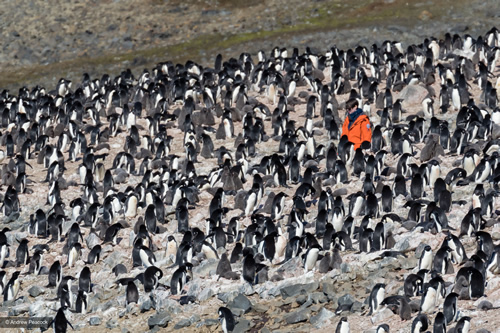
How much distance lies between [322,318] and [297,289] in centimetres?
98

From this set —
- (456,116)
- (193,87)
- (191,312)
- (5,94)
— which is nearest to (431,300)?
(191,312)

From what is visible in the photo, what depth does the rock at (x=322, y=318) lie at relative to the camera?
10648 millimetres

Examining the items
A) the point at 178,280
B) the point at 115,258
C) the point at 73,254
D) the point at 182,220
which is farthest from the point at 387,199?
the point at 73,254

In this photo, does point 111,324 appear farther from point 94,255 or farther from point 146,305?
point 94,255

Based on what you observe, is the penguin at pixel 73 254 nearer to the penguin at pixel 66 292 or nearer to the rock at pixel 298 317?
the penguin at pixel 66 292

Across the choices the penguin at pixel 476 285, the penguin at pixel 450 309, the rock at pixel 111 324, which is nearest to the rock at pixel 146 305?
the rock at pixel 111 324

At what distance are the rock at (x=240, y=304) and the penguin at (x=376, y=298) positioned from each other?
1.88 meters

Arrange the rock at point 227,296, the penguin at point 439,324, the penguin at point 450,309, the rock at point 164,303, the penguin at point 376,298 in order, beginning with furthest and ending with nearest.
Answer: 1. the rock at point 164,303
2. the rock at point 227,296
3. the penguin at point 376,298
4. the penguin at point 450,309
5. the penguin at point 439,324

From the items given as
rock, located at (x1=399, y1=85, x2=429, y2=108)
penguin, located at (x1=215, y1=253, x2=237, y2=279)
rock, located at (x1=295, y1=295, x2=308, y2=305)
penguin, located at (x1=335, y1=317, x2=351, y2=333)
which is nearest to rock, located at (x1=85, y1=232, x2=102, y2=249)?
penguin, located at (x1=215, y1=253, x2=237, y2=279)

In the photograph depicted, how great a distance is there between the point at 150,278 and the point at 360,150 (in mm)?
5224

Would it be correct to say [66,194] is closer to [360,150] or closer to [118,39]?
[360,150]

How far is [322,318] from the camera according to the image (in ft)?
35.1

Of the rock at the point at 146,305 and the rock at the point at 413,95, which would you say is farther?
the rock at the point at 413,95

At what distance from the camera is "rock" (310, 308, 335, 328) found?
10648 millimetres
